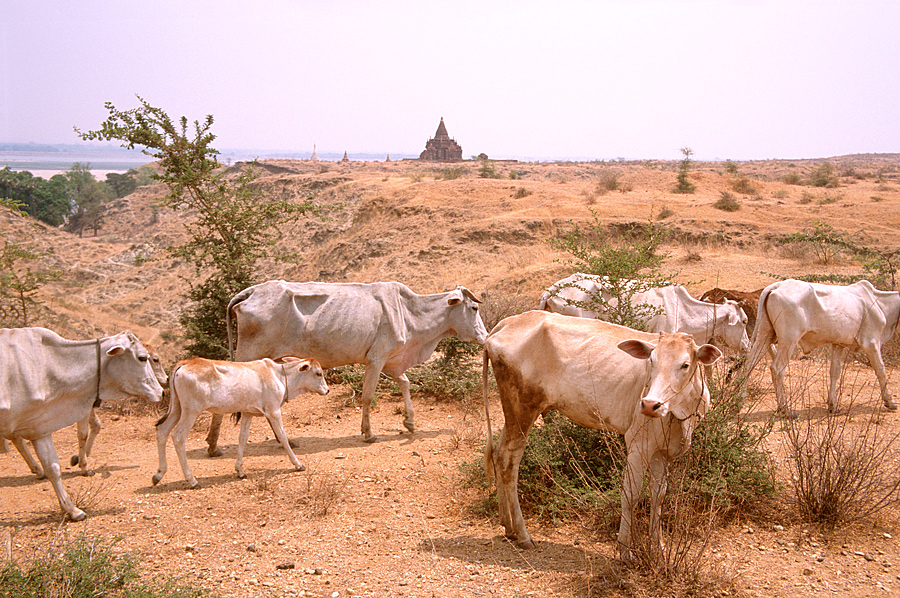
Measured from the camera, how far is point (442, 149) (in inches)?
2948

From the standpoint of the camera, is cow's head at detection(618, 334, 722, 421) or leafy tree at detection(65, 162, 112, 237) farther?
leafy tree at detection(65, 162, 112, 237)

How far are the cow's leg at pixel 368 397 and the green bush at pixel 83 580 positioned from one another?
399 centimetres

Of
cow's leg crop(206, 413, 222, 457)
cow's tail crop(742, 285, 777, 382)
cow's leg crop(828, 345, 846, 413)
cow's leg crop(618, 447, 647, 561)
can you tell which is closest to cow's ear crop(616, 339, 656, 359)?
cow's leg crop(618, 447, 647, 561)

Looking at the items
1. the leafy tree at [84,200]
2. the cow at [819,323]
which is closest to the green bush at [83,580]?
the cow at [819,323]

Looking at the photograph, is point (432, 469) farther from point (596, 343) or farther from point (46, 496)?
point (46, 496)

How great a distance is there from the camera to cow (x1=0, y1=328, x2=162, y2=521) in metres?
6.15

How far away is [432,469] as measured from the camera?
7457 millimetres

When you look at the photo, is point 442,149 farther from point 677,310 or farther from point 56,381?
point 56,381

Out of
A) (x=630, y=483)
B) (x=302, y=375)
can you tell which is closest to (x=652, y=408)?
(x=630, y=483)

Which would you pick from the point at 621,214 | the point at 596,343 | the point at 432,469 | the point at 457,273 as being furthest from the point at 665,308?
the point at 621,214

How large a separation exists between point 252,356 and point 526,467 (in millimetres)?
4209

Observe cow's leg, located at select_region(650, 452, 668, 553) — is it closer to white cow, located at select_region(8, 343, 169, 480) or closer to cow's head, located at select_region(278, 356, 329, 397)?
cow's head, located at select_region(278, 356, 329, 397)

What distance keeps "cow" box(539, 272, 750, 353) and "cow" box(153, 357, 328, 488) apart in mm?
3944

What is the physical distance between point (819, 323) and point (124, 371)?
8270 mm
